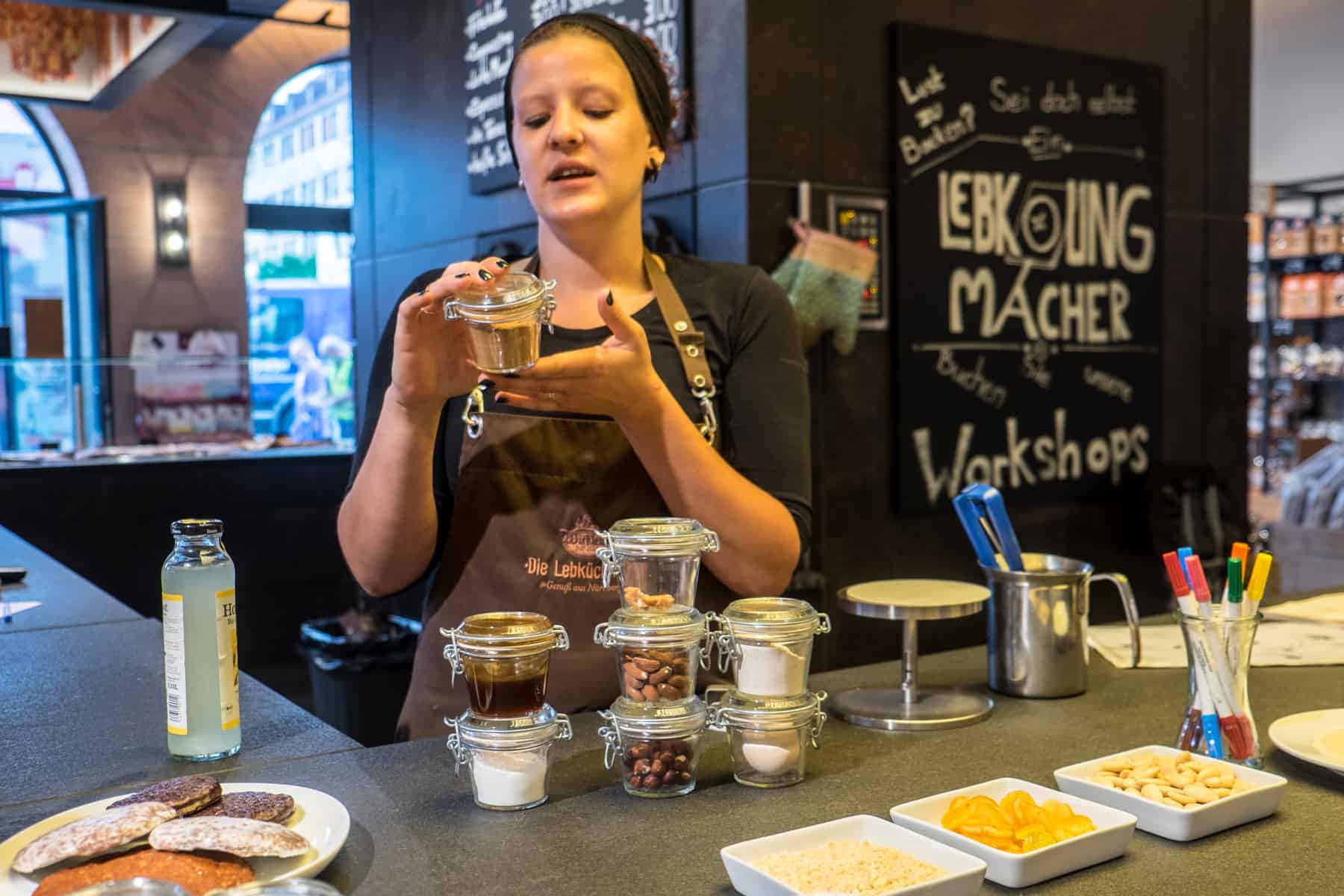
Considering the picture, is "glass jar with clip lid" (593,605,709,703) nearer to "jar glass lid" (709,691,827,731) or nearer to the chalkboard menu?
"jar glass lid" (709,691,827,731)

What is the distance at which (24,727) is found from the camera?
4.67ft

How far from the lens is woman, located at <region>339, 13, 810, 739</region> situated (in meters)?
1.55

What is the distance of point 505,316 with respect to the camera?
1328 millimetres

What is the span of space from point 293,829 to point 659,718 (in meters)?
0.33

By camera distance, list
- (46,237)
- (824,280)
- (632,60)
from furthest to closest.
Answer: (46,237) < (824,280) < (632,60)

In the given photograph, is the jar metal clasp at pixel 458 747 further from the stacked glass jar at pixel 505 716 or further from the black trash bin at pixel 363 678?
the black trash bin at pixel 363 678

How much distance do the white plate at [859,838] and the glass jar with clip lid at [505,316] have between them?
24.0 inches

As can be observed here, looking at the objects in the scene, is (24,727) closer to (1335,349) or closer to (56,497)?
(56,497)

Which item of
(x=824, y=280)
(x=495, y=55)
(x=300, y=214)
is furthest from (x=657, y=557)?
→ (x=300, y=214)

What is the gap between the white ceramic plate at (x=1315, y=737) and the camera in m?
1.20

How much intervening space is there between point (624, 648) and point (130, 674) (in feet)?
2.78

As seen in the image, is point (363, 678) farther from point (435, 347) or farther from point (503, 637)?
point (503, 637)

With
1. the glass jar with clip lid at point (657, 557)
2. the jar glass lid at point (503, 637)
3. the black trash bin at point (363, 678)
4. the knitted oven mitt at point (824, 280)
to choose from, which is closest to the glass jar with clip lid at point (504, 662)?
the jar glass lid at point (503, 637)

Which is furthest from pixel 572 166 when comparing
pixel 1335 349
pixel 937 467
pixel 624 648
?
pixel 1335 349
